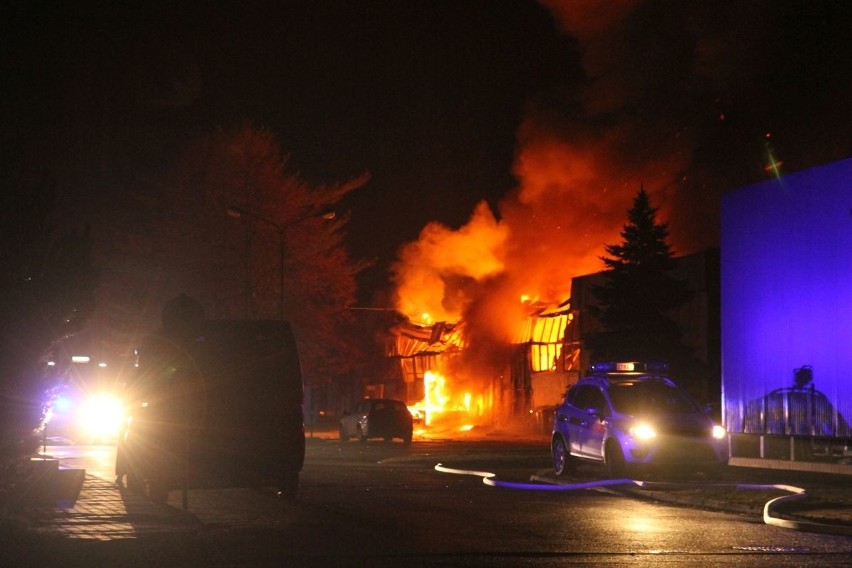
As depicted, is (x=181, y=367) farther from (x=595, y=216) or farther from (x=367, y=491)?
(x=595, y=216)

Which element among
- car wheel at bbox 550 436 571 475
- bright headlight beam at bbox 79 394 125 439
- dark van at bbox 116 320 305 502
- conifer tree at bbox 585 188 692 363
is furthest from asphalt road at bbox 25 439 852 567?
bright headlight beam at bbox 79 394 125 439

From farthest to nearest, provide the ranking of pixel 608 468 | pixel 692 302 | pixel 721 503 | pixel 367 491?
pixel 692 302, pixel 608 468, pixel 367 491, pixel 721 503

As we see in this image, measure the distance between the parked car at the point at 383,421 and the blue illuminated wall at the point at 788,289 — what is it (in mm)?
14737

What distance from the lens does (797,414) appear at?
24.3 meters

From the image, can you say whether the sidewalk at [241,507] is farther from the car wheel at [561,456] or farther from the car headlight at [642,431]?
the car headlight at [642,431]

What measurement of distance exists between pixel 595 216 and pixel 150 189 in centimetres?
2110

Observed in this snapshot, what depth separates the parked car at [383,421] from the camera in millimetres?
39469

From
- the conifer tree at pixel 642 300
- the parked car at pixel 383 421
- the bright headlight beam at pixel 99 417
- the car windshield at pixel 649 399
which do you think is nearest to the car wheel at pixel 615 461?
the car windshield at pixel 649 399

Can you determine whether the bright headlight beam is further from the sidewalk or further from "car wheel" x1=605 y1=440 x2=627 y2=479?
"car wheel" x1=605 y1=440 x2=627 y2=479

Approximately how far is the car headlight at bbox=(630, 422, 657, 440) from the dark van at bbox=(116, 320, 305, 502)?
6.21 m

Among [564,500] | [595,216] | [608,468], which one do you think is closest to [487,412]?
[595,216]

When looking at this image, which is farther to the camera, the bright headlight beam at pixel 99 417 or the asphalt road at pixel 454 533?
the bright headlight beam at pixel 99 417

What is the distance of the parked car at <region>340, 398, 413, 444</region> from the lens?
1554 inches

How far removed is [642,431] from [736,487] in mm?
2400
